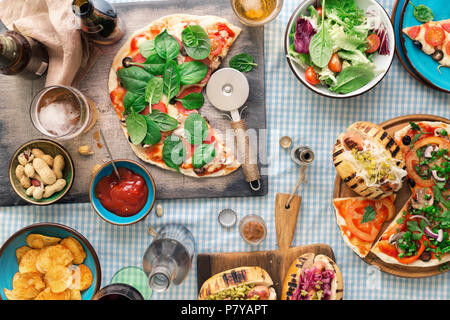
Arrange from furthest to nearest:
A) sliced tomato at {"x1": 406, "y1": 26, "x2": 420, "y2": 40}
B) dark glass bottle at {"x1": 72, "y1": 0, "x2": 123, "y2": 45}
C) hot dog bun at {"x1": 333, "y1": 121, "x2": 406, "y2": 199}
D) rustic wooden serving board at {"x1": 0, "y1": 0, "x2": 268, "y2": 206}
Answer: rustic wooden serving board at {"x1": 0, "y1": 0, "x2": 268, "y2": 206} → sliced tomato at {"x1": 406, "y1": 26, "x2": 420, "y2": 40} → hot dog bun at {"x1": 333, "y1": 121, "x2": 406, "y2": 199} → dark glass bottle at {"x1": 72, "y1": 0, "x2": 123, "y2": 45}

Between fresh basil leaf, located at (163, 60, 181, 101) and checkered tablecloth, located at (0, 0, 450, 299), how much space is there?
1.80 ft

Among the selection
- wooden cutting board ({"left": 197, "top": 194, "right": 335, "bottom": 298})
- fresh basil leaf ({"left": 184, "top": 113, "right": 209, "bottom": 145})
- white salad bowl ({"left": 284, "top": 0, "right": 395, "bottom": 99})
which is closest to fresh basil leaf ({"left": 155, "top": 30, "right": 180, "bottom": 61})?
fresh basil leaf ({"left": 184, "top": 113, "right": 209, "bottom": 145})

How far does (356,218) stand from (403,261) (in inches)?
13.6

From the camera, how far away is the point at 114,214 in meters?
2.08

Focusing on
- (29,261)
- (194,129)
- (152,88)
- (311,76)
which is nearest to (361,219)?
(311,76)

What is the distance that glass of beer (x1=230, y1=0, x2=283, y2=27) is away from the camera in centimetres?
206

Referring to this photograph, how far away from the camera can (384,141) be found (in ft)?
6.54

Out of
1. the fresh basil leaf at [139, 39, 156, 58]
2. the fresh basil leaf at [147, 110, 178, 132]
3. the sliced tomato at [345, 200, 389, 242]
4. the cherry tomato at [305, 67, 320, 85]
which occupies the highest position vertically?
the fresh basil leaf at [139, 39, 156, 58]

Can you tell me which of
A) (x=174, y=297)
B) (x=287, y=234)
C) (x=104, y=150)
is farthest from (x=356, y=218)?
(x=104, y=150)

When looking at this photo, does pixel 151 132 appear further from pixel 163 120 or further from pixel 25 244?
pixel 25 244

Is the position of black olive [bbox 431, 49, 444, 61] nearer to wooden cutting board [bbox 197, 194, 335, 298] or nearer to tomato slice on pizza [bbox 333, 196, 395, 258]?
tomato slice on pizza [bbox 333, 196, 395, 258]

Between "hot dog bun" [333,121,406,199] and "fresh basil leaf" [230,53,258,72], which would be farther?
"fresh basil leaf" [230,53,258,72]

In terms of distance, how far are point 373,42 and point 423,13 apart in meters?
0.35
